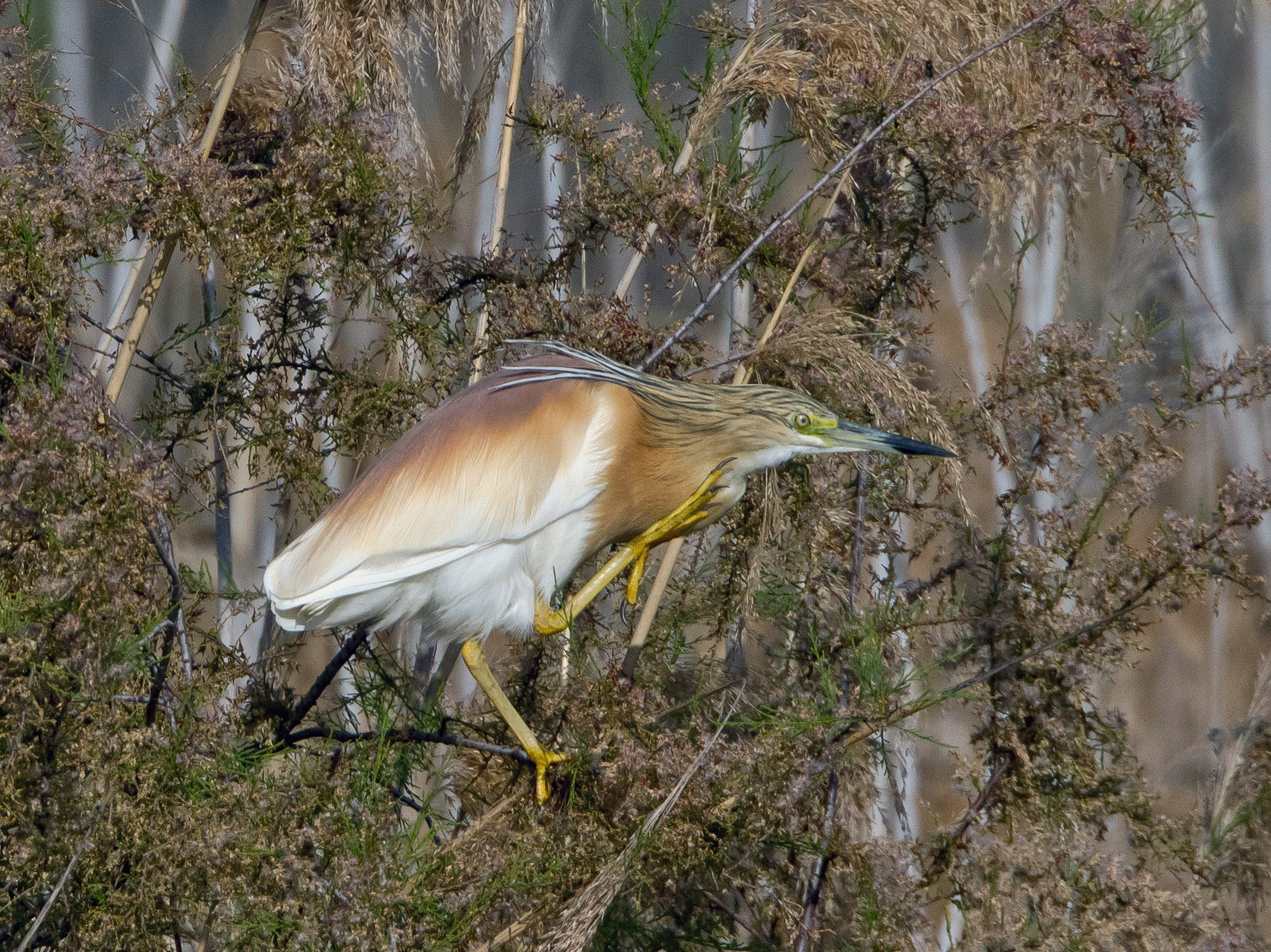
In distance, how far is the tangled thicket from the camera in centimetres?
126

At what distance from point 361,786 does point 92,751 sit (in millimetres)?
308

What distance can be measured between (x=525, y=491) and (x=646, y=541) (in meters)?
0.21

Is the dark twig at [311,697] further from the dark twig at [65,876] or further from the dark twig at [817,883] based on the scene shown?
the dark twig at [817,883]

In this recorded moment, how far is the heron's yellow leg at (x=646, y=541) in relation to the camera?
1.68 meters

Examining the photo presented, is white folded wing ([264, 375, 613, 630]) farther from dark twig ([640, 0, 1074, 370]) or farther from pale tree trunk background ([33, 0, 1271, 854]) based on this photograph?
pale tree trunk background ([33, 0, 1271, 854])

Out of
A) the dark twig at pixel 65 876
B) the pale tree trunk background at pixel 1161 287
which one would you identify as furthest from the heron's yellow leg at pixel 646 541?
the pale tree trunk background at pixel 1161 287

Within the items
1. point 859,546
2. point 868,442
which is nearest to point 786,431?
point 868,442

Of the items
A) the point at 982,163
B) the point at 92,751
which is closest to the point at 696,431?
the point at 982,163

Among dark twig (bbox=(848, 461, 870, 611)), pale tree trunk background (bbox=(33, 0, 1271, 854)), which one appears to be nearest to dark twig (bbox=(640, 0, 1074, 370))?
dark twig (bbox=(848, 461, 870, 611))

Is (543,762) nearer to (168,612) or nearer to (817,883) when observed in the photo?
(817,883)

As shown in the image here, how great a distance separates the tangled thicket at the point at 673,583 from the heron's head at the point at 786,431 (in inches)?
3.8

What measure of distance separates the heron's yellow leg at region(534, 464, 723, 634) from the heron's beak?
190 mm

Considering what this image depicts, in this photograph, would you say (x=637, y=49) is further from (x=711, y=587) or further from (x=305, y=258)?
(x=711, y=587)

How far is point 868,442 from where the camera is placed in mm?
1634
